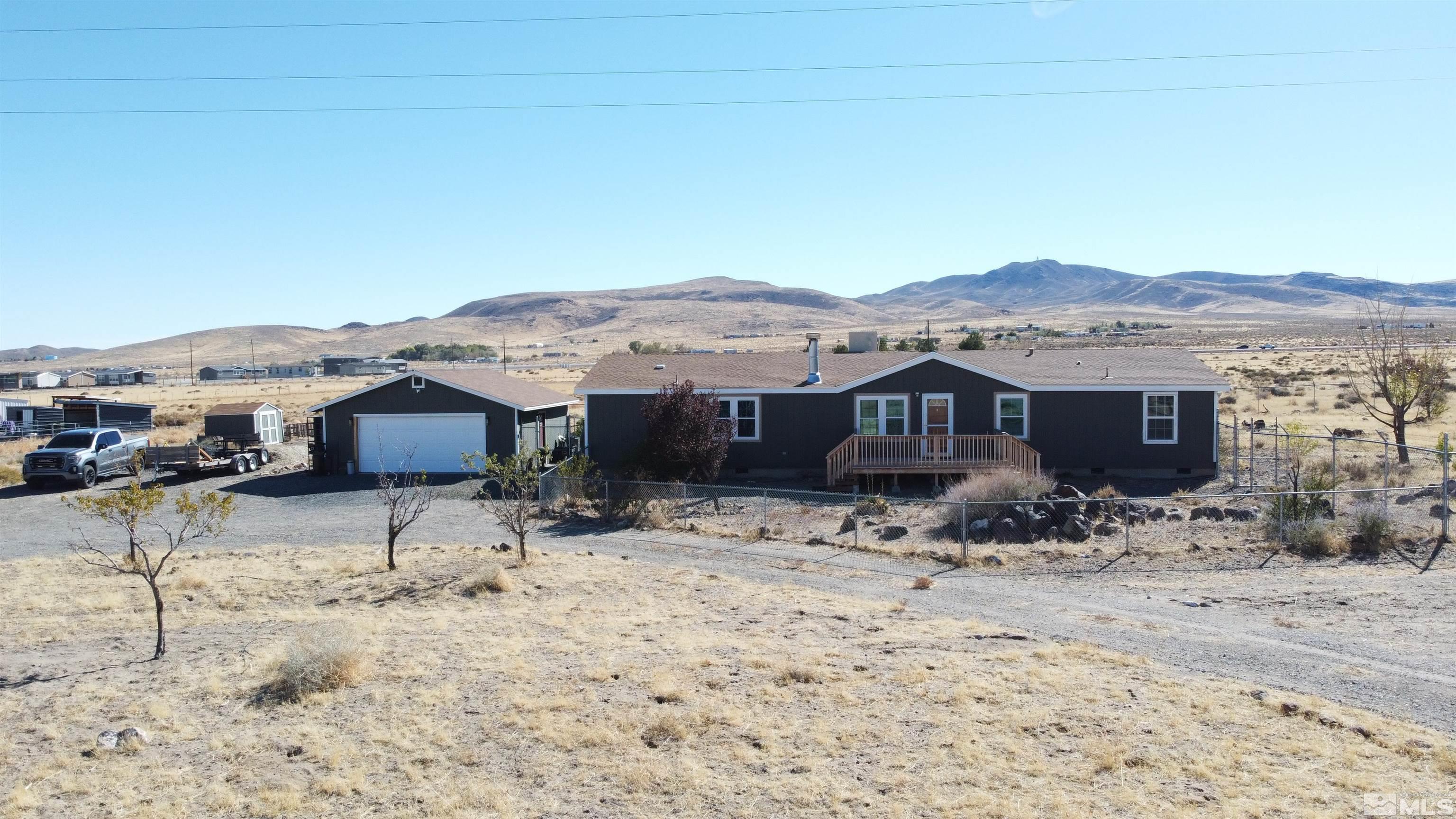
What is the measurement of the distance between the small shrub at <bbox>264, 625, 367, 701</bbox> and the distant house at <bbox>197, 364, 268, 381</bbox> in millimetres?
101288

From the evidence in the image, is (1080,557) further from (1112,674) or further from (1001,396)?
(1001,396)

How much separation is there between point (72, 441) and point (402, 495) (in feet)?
56.9

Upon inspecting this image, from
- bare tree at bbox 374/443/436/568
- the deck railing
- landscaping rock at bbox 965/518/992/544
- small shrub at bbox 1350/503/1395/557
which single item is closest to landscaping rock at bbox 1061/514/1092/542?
landscaping rock at bbox 965/518/992/544

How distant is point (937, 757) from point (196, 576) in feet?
43.3

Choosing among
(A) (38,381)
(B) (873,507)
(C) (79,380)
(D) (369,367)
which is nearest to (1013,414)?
(B) (873,507)

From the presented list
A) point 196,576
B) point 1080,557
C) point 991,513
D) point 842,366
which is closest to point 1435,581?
point 1080,557

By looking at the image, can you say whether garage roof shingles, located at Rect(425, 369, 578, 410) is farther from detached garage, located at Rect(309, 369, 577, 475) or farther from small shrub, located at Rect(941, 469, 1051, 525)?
small shrub, located at Rect(941, 469, 1051, 525)

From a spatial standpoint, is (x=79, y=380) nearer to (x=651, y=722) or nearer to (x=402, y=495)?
(x=402, y=495)

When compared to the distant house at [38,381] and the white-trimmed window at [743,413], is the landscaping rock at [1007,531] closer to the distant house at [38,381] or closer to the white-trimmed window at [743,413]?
the white-trimmed window at [743,413]

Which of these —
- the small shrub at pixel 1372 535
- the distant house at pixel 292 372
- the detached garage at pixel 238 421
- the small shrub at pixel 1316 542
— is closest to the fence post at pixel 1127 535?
the small shrub at pixel 1316 542

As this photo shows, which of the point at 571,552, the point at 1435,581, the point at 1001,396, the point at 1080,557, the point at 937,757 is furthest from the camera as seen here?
the point at 1001,396

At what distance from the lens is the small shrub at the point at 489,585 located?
15.3 metres

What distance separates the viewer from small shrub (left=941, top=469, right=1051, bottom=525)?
63.7 feet

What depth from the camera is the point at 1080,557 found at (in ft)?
56.4
